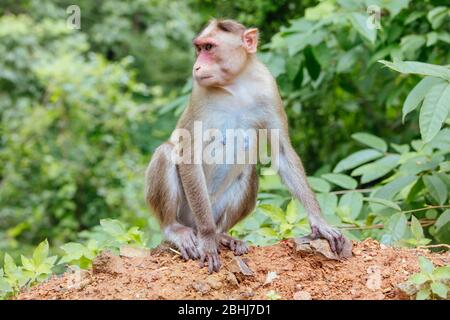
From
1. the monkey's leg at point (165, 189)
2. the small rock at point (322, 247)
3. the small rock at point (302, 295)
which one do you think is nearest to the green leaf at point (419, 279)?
the small rock at point (302, 295)

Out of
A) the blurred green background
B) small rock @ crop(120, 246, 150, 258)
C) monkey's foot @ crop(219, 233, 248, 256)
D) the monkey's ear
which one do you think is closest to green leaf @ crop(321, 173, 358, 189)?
the blurred green background

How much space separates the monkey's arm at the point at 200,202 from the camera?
4910mm

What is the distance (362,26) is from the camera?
20.7 ft

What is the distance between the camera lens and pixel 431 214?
566 centimetres

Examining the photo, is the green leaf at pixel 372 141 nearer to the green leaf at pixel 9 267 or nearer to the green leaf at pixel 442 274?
the green leaf at pixel 442 274

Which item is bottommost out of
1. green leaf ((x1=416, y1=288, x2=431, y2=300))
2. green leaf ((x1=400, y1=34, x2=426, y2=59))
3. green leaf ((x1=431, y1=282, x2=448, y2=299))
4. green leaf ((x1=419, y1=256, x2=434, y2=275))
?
green leaf ((x1=416, y1=288, x2=431, y2=300))

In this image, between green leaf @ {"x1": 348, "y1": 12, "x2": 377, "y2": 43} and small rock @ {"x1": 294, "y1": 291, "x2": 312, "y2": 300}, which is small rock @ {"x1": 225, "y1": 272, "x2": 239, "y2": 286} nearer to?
small rock @ {"x1": 294, "y1": 291, "x2": 312, "y2": 300}

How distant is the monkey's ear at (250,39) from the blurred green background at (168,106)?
3.62 feet

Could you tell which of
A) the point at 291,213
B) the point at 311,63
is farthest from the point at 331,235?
the point at 311,63

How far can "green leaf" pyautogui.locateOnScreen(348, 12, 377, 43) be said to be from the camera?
20.3 ft

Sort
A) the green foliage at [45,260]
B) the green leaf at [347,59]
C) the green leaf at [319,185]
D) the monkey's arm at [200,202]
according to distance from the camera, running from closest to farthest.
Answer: the green foliage at [45,260] → the monkey's arm at [200,202] → the green leaf at [319,185] → the green leaf at [347,59]

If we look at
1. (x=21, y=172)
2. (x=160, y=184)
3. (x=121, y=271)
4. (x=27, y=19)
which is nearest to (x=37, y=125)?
(x=21, y=172)

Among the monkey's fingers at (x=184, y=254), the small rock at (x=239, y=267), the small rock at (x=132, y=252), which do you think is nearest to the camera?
the small rock at (x=239, y=267)

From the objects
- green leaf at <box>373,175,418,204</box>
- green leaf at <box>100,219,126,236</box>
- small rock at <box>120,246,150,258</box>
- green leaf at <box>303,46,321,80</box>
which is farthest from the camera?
green leaf at <box>303,46,321,80</box>
